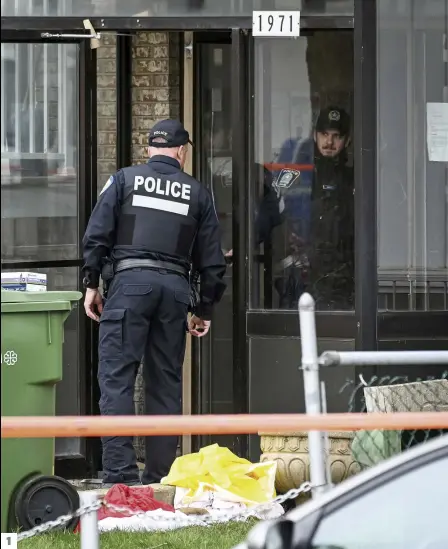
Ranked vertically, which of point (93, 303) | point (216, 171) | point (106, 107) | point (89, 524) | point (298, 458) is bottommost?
point (298, 458)

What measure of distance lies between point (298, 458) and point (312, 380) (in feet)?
8.72

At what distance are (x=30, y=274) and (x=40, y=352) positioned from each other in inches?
34.6

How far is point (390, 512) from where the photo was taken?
122 inches

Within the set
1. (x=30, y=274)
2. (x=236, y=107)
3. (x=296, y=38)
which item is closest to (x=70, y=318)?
(x=30, y=274)

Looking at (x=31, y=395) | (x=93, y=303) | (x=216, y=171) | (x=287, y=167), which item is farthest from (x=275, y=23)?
(x=31, y=395)

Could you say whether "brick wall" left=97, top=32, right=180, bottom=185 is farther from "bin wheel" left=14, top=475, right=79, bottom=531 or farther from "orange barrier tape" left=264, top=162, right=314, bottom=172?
"bin wheel" left=14, top=475, right=79, bottom=531

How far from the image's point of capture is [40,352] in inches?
250

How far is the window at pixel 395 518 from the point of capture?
3.12 m

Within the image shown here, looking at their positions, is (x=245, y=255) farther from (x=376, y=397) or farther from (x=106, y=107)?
(x=376, y=397)

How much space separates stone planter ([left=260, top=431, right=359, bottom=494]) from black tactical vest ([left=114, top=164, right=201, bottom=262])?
3.51ft

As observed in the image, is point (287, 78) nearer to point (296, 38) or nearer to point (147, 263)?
point (296, 38)

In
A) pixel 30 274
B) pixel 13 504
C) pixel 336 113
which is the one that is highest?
pixel 336 113

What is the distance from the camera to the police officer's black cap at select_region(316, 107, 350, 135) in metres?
7.55

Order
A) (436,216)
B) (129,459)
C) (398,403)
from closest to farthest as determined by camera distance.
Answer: (398,403) → (129,459) → (436,216)
